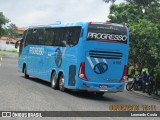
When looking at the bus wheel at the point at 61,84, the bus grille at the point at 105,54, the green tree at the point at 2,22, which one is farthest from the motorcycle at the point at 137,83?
the green tree at the point at 2,22

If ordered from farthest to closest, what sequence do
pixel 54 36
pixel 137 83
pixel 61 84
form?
pixel 137 83 → pixel 54 36 → pixel 61 84

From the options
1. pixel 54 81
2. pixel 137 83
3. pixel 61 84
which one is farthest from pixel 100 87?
pixel 137 83

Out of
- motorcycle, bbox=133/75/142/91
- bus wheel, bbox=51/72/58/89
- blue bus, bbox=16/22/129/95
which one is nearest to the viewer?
blue bus, bbox=16/22/129/95

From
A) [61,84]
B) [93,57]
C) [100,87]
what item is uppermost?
[93,57]

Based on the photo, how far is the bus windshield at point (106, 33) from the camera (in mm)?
18250

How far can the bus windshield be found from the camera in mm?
18250

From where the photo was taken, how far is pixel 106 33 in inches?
725

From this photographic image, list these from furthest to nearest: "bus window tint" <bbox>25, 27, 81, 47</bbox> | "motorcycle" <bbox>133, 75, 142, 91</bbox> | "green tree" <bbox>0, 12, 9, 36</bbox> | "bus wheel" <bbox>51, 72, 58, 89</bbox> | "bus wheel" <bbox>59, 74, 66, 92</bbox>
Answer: "green tree" <bbox>0, 12, 9, 36</bbox>
"motorcycle" <bbox>133, 75, 142, 91</bbox>
"bus wheel" <bbox>51, 72, 58, 89</bbox>
"bus wheel" <bbox>59, 74, 66, 92</bbox>
"bus window tint" <bbox>25, 27, 81, 47</bbox>

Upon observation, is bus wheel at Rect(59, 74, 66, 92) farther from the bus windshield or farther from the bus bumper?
the bus windshield

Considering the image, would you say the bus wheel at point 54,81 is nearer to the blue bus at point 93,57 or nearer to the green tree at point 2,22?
the blue bus at point 93,57

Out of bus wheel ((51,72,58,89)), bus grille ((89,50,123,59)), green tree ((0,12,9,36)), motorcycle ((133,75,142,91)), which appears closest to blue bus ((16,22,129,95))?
bus grille ((89,50,123,59))

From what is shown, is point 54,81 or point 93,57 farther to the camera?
point 54,81

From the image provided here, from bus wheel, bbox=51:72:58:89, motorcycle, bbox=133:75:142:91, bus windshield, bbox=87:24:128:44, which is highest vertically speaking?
bus windshield, bbox=87:24:128:44

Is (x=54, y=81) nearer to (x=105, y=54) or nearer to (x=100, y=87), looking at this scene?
(x=100, y=87)
